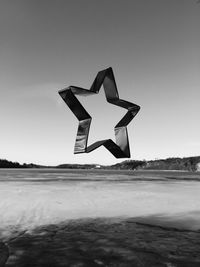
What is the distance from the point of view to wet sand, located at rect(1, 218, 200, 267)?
435cm

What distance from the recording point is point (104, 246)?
5.16 m

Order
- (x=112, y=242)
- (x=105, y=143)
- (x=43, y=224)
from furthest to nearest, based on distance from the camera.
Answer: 1. (x=43, y=224)
2. (x=112, y=242)
3. (x=105, y=143)

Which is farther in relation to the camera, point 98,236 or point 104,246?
point 98,236

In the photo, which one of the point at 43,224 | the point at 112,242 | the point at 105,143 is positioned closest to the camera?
the point at 105,143

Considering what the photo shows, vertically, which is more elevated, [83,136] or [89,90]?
[89,90]

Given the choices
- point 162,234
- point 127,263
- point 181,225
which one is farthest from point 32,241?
point 181,225

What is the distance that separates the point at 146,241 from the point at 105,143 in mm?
3468

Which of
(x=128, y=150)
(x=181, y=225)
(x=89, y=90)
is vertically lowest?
(x=181, y=225)

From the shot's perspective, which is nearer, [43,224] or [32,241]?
[32,241]

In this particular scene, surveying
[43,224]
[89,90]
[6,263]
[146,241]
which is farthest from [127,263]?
[43,224]

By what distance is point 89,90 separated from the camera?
310cm

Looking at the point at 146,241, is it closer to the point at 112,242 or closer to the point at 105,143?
the point at 112,242

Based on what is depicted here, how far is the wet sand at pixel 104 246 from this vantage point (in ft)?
14.3

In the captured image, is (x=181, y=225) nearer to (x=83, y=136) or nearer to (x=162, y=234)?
(x=162, y=234)
